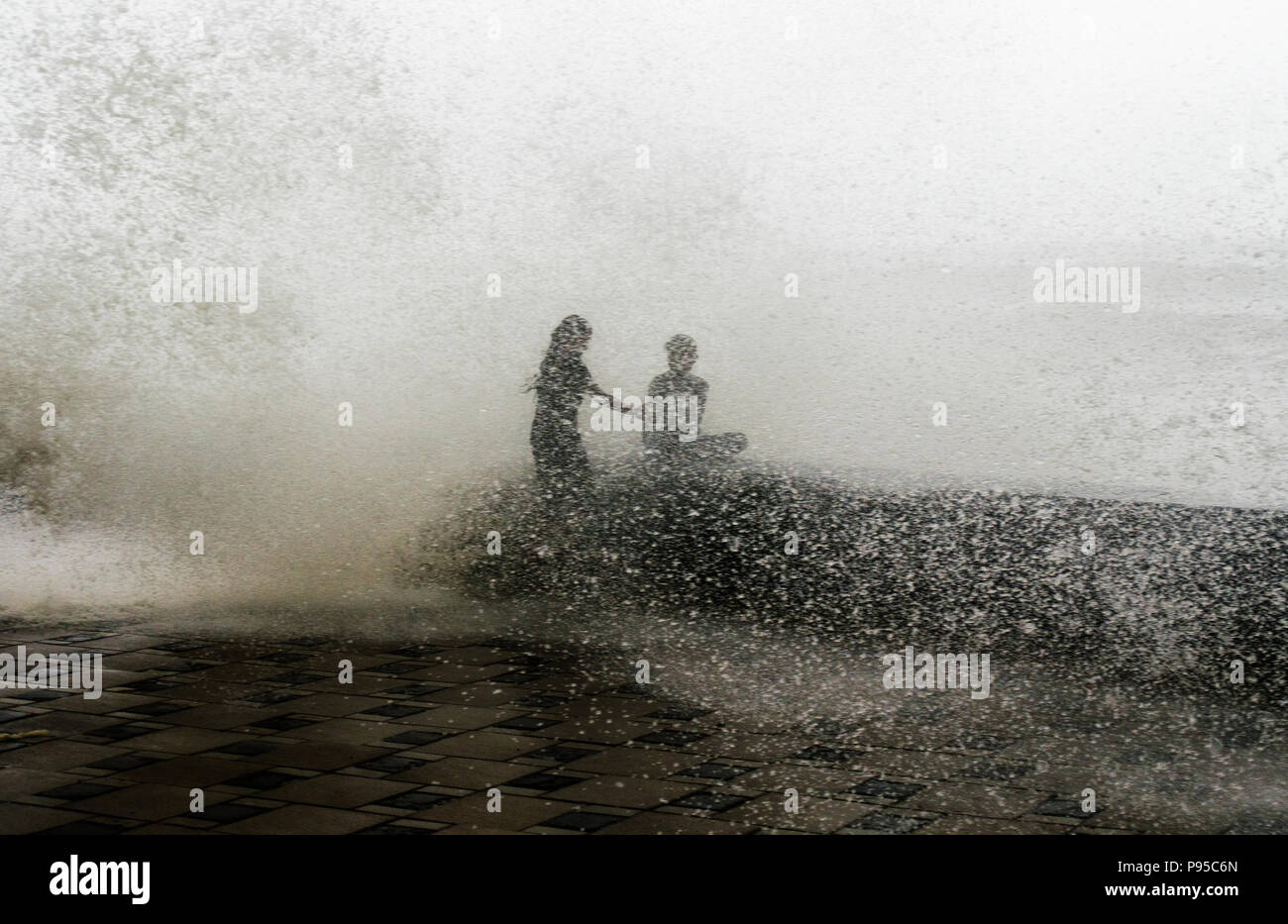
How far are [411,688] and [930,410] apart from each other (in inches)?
136

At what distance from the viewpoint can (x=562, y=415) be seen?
5750 mm

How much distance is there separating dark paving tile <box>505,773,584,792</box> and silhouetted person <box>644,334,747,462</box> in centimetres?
295

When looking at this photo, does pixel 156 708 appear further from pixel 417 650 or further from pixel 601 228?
pixel 601 228

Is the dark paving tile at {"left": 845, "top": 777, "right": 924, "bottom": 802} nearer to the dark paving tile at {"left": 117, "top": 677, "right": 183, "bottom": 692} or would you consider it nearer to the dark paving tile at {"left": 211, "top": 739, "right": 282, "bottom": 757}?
the dark paving tile at {"left": 211, "top": 739, "right": 282, "bottom": 757}

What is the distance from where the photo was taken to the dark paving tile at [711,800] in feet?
8.65

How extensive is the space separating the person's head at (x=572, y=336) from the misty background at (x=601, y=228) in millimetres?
77

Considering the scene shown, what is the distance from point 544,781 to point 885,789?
2.74ft

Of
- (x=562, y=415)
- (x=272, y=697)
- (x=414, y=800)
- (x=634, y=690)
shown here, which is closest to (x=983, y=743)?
(x=634, y=690)

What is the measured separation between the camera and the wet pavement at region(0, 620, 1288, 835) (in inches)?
100

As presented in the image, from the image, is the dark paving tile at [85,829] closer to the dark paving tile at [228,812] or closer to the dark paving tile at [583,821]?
the dark paving tile at [228,812]

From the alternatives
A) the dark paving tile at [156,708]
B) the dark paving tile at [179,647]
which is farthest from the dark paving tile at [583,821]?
the dark paving tile at [179,647]

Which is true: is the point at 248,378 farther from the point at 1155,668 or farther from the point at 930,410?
the point at 1155,668

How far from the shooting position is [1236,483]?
20.9ft

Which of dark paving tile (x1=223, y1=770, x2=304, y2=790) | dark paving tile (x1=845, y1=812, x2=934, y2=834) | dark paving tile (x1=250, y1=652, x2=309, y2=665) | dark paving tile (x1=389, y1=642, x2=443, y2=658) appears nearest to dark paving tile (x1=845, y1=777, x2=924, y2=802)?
dark paving tile (x1=845, y1=812, x2=934, y2=834)
